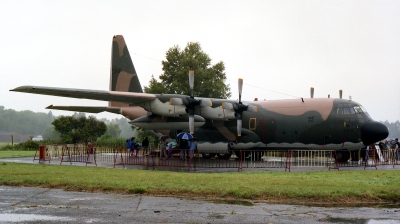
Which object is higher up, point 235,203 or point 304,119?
point 304,119

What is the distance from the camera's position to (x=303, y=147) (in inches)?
977

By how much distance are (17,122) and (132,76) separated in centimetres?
13119

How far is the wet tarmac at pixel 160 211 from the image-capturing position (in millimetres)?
8422

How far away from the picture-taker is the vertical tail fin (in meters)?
31.0

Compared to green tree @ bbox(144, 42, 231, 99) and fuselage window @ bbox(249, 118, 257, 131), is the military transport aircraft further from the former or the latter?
green tree @ bbox(144, 42, 231, 99)

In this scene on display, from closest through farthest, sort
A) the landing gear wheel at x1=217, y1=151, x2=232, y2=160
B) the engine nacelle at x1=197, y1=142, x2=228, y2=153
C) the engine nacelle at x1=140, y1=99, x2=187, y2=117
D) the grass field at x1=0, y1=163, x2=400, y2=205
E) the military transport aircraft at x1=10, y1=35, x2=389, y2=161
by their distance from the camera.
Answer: the grass field at x1=0, y1=163, x2=400, y2=205 → the military transport aircraft at x1=10, y1=35, x2=389, y2=161 → the engine nacelle at x1=140, y1=99, x2=187, y2=117 → the engine nacelle at x1=197, y1=142, x2=228, y2=153 → the landing gear wheel at x1=217, y1=151, x2=232, y2=160

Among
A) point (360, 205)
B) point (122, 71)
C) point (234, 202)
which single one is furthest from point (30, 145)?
point (360, 205)

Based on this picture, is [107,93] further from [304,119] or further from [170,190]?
[170,190]

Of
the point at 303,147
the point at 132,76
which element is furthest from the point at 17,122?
the point at 303,147

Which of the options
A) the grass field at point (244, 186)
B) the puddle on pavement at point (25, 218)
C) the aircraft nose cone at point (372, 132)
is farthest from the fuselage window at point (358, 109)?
the puddle on pavement at point (25, 218)

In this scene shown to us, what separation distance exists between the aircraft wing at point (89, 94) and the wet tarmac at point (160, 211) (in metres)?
11.9

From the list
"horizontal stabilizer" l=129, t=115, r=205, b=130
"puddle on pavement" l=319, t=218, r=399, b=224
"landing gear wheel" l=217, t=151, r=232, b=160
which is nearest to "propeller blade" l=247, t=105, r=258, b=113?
"landing gear wheel" l=217, t=151, r=232, b=160

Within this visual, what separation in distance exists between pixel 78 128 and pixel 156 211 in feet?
135

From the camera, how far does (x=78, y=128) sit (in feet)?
159
